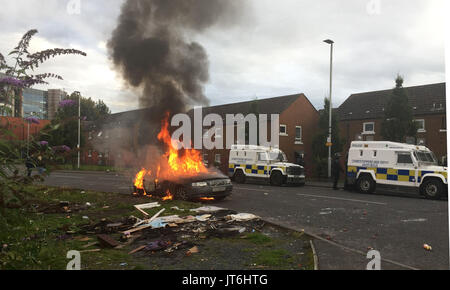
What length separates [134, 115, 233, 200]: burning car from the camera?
10477mm

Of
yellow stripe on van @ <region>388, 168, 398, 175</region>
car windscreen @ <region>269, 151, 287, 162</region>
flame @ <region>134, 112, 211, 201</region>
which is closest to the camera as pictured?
flame @ <region>134, 112, 211, 201</region>

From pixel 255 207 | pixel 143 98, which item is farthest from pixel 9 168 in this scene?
pixel 143 98

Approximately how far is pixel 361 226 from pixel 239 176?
12.4 meters

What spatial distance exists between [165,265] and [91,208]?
5.64 meters

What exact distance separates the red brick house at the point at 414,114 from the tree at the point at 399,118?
3251 millimetres

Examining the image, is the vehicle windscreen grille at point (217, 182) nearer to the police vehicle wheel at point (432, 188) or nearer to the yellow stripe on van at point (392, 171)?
the yellow stripe on van at point (392, 171)

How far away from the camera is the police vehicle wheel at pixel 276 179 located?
1747 centimetres

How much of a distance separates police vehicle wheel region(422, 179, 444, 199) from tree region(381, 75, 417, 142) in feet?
29.7

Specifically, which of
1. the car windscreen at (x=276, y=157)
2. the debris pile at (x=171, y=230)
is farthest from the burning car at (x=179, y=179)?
the car windscreen at (x=276, y=157)

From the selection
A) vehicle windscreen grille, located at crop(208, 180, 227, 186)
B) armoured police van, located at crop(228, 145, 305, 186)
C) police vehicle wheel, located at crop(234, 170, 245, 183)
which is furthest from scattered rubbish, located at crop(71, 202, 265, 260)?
police vehicle wheel, located at crop(234, 170, 245, 183)

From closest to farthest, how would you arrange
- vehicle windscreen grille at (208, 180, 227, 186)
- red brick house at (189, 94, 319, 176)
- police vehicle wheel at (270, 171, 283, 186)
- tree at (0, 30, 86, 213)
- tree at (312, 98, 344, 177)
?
tree at (0, 30, 86, 213) < vehicle windscreen grille at (208, 180, 227, 186) < police vehicle wheel at (270, 171, 283, 186) < tree at (312, 98, 344, 177) < red brick house at (189, 94, 319, 176)

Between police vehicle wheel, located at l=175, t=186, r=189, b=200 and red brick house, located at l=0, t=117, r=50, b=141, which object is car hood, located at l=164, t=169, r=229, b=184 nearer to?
police vehicle wheel, located at l=175, t=186, r=189, b=200

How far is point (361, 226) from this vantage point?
731cm
